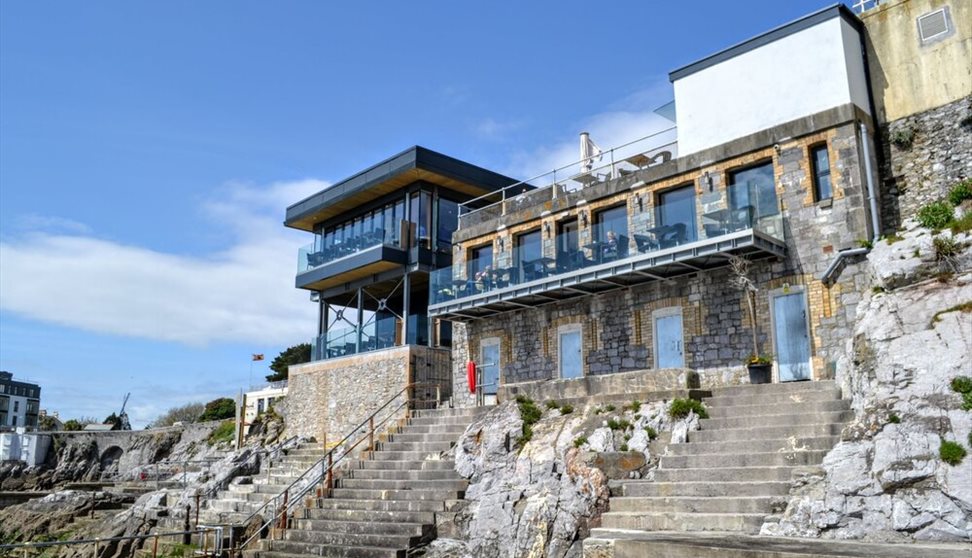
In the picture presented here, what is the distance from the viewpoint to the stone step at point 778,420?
11.2 meters

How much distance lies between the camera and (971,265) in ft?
33.7

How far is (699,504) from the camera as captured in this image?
10.0m

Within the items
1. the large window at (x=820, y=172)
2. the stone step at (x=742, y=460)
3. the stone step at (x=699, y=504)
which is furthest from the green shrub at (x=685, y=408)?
the large window at (x=820, y=172)

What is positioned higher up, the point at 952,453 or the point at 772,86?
the point at 772,86

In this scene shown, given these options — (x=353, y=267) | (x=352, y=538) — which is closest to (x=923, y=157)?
(x=352, y=538)

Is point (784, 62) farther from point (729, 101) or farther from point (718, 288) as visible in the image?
point (718, 288)

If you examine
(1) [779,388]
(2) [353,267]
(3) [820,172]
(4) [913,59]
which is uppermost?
(4) [913,59]

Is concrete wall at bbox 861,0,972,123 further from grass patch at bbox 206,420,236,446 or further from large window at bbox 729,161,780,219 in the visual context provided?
grass patch at bbox 206,420,236,446

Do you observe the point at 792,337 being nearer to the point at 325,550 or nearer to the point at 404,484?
the point at 404,484

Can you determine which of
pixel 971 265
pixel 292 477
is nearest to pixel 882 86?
pixel 971 265

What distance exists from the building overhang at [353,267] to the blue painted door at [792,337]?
12966mm

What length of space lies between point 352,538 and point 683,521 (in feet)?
21.8

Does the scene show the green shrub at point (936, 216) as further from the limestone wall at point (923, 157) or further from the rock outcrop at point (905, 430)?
the limestone wall at point (923, 157)

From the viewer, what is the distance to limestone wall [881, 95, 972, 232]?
49.0 ft
